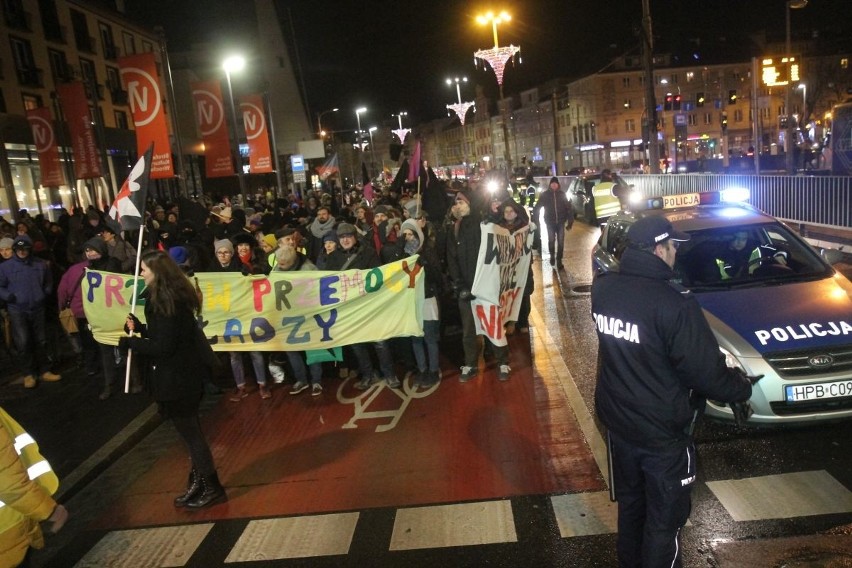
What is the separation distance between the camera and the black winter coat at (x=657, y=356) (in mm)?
3098

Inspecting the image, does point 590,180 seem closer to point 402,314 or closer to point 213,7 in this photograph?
point 402,314

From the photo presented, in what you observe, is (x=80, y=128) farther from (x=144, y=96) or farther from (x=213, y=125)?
(x=144, y=96)

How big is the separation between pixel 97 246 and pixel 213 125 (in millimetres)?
12305

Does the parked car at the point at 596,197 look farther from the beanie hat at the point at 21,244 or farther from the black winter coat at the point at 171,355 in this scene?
the black winter coat at the point at 171,355

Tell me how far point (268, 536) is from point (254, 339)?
3.47 metres

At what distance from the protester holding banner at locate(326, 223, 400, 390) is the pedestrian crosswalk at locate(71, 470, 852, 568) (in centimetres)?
295

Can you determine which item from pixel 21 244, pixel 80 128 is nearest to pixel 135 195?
pixel 21 244

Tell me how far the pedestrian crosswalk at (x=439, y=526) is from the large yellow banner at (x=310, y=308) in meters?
3.02

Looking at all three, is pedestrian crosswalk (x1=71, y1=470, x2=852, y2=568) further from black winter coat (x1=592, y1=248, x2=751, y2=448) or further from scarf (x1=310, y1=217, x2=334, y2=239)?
scarf (x1=310, y1=217, x2=334, y2=239)

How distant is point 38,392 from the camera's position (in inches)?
340

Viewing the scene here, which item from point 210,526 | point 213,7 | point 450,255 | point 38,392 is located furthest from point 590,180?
point 213,7

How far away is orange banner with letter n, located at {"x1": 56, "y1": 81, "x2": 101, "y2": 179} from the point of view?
19891 mm

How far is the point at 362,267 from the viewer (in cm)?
791

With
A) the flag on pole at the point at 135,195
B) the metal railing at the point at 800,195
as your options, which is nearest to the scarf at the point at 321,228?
the flag on pole at the point at 135,195
